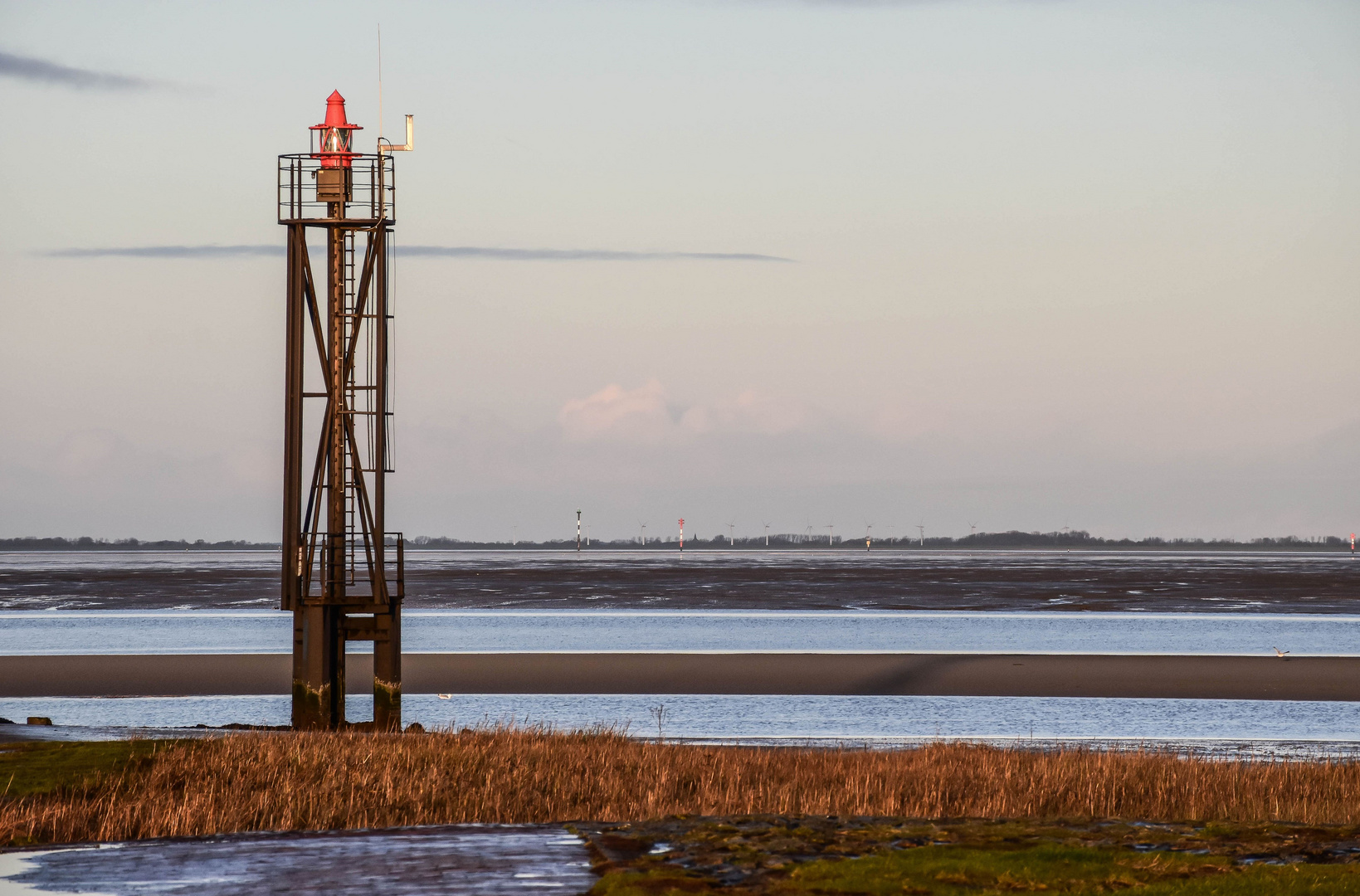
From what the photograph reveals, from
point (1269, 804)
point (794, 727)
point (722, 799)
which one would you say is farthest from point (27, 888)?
point (794, 727)

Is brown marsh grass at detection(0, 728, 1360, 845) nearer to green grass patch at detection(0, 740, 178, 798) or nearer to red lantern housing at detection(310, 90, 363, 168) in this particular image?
green grass patch at detection(0, 740, 178, 798)

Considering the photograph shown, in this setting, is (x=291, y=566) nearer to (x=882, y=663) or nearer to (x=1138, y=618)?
(x=882, y=663)

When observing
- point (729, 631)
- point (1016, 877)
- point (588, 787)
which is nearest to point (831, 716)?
point (588, 787)

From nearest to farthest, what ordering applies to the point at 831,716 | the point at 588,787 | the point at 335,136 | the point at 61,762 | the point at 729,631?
1. the point at 588,787
2. the point at 61,762
3. the point at 335,136
4. the point at 831,716
5. the point at 729,631

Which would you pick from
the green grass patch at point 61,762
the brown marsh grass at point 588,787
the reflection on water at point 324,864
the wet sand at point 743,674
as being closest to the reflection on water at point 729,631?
the wet sand at point 743,674

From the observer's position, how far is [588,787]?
16266mm

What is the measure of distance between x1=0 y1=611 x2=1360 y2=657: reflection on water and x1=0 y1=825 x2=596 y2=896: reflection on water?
115 feet

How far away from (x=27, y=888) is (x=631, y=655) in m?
35.2

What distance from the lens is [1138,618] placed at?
6419 centimetres

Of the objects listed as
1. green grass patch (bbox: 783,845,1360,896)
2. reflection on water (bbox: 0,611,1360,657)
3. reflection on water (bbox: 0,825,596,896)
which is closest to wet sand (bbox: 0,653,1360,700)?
reflection on water (bbox: 0,611,1360,657)

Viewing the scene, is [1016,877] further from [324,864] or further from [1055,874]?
[324,864]

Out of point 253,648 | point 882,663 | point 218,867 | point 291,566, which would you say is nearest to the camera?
point 218,867

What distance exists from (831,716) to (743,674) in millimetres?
8814

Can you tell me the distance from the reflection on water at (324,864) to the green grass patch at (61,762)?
3273 millimetres
